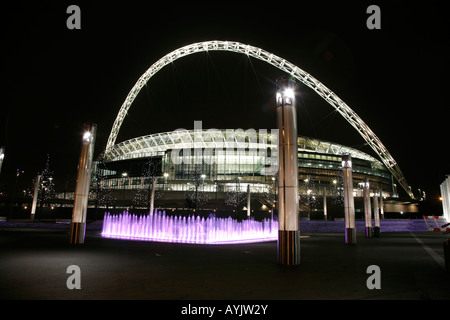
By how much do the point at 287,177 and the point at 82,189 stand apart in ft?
35.9

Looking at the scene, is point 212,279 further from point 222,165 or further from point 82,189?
point 222,165

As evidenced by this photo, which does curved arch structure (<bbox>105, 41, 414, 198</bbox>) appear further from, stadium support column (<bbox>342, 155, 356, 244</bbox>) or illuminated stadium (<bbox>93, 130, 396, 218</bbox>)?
stadium support column (<bbox>342, 155, 356, 244</bbox>)

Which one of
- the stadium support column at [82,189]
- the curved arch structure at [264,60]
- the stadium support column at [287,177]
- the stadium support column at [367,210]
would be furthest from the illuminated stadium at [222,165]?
the stadium support column at [287,177]

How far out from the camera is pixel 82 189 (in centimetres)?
1557

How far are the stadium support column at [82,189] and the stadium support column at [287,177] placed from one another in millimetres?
10535

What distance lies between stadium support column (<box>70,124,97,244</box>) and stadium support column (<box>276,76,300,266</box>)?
10535 millimetres

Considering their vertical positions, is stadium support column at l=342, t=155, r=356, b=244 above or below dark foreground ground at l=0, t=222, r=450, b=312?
above

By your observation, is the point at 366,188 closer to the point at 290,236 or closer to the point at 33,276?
the point at 290,236

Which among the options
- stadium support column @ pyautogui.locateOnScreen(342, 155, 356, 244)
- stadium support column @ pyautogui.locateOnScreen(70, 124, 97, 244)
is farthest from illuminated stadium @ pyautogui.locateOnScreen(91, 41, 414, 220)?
stadium support column @ pyautogui.locateOnScreen(70, 124, 97, 244)

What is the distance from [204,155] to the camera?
2995 inches

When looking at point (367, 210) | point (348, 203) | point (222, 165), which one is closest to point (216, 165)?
point (222, 165)

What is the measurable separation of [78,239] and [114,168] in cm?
7183

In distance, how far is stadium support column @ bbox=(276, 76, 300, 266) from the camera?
9.66m

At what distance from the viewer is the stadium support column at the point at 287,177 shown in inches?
380
